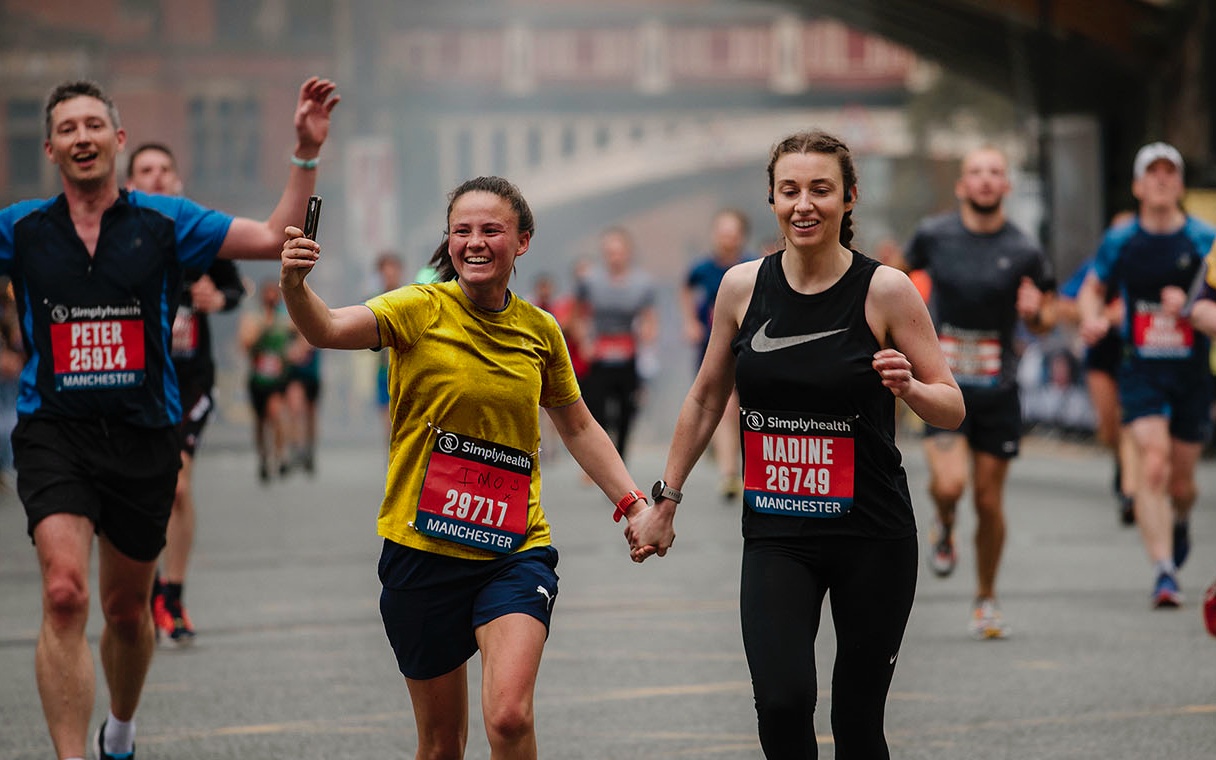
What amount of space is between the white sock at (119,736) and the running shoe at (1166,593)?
17.8 feet

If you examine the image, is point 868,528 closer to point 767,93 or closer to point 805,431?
point 805,431

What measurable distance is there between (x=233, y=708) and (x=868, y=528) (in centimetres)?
320

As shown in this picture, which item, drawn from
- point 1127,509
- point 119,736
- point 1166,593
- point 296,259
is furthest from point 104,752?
point 1127,509

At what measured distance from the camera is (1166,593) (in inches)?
389

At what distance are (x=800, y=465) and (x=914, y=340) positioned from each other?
41 centimetres

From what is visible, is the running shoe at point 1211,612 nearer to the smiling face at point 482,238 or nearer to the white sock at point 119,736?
the smiling face at point 482,238

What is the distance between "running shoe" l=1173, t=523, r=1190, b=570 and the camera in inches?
424

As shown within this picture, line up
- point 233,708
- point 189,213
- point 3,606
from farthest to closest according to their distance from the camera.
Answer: point 3,606 → point 233,708 → point 189,213

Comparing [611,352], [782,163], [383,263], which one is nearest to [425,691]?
[782,163]

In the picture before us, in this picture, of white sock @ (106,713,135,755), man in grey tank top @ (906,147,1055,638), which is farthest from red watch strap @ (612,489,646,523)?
man in grey tank top @ (906,147,1055,638)

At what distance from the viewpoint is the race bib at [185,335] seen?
29.0ft

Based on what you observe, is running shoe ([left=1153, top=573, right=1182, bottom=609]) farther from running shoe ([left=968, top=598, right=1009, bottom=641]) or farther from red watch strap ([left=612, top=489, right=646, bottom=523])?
red watch strap ([left=612, top=489, right=646, bottom=523])

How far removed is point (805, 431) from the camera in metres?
4.98

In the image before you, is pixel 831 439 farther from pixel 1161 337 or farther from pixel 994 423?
pixel 1161 337
